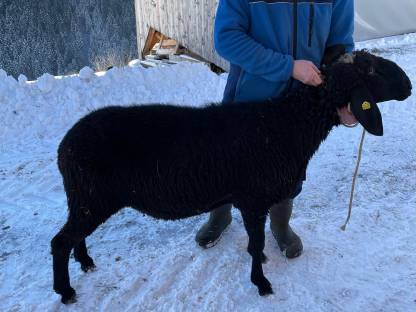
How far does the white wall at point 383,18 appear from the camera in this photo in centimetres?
1248

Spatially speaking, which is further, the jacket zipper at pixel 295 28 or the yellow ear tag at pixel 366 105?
the jacket zipper at pixel 295 28

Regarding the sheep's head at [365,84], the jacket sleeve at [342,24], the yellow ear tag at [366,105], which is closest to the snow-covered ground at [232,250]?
the sheep's head at [365,84]

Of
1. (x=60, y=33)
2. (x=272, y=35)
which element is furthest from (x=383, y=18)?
(x=60, y=33)

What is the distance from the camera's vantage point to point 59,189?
473 cm

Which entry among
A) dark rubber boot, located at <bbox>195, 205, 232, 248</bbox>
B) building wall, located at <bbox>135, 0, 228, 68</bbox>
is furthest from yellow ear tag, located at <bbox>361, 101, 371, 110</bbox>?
building wall, located at <bbox>135, 0, 228, 68</bbox>

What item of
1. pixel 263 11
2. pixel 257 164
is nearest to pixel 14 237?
pixel 257 164

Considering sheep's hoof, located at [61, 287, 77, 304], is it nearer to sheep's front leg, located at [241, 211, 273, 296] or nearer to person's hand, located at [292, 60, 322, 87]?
sheep's front leg, located at [241, 211, 273, 296]

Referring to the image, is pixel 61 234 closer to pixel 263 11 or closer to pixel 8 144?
pixel 263 11

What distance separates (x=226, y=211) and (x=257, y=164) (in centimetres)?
97

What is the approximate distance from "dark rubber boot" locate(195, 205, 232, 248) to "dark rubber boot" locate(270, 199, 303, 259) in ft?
1.34

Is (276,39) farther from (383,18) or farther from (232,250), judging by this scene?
(383,18)

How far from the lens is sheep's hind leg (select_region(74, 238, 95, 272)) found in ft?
10.9

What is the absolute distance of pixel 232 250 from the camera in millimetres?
3635

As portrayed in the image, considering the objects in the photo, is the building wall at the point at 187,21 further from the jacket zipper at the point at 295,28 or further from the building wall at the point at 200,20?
the jacket zipper at the point at 295,28
